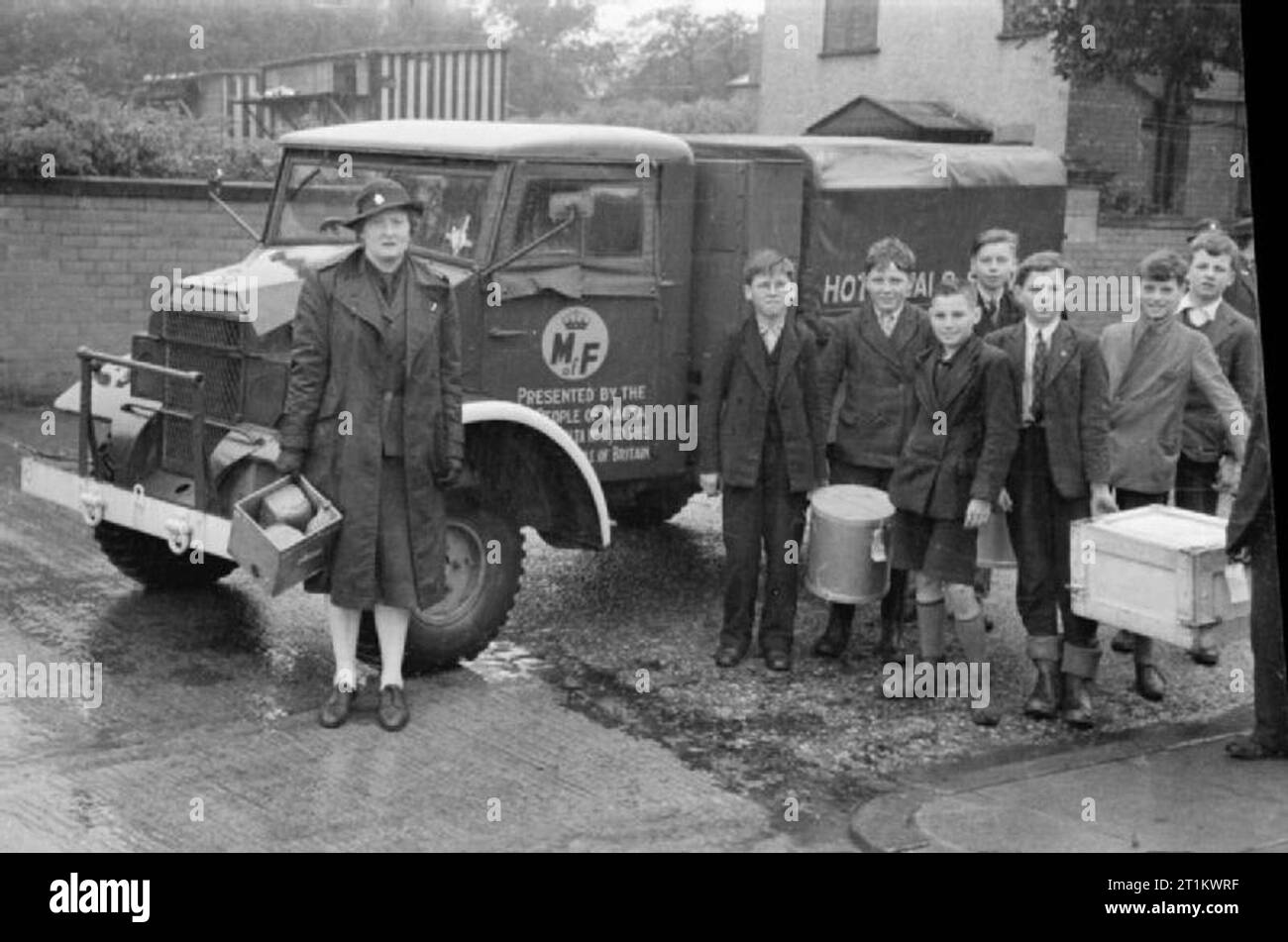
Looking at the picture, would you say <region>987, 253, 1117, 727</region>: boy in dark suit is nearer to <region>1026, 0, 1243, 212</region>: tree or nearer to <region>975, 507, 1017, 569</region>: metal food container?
<region>975, 507, 1017, 569</region>: metal food container

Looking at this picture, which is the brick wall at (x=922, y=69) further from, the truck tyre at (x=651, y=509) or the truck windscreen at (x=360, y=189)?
the truck windscreen at (x=360, y=189)

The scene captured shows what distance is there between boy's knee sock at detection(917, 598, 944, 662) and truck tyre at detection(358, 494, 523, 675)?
166cm

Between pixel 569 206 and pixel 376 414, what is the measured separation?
5.53 feet

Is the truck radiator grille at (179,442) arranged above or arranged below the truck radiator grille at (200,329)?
below

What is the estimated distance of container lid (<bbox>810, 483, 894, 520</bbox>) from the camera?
7438 millimetres

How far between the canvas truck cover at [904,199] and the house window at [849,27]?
12.4 meters

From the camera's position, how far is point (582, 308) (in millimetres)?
7984

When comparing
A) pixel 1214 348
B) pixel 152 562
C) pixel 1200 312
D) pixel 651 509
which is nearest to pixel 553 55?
pixel 651 509

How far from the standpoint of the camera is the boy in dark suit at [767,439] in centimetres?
747

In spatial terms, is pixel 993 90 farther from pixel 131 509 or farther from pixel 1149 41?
pixel 131 509

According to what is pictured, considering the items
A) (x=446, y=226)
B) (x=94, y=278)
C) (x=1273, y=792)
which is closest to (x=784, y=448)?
(x=446, y=226)
